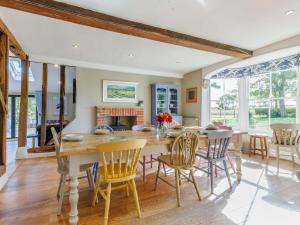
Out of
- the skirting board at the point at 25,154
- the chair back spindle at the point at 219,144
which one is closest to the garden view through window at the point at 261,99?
the chair back spindle at the point at 219,144

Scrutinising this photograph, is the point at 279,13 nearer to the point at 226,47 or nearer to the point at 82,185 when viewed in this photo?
the point at 226,47

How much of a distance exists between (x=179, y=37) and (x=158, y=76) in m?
2.81

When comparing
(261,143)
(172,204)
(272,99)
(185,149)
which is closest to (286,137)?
(261,143)

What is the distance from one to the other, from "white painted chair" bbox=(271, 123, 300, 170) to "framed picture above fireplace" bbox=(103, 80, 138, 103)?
357 cm

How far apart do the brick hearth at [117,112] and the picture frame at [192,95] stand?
165 cm

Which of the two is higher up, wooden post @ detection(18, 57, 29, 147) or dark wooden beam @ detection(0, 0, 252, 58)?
dark wooden beam @ detection(0, 0, 252, 58)

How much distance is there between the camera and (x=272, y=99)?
4449mm

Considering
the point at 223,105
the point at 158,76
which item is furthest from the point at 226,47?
Result: the point at 158,76

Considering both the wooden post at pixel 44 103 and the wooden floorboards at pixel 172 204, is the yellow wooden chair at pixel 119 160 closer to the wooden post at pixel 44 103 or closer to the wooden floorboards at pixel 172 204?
the wooden floorboards at pixel 172 204

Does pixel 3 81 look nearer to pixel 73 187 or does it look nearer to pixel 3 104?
pixel 3 104

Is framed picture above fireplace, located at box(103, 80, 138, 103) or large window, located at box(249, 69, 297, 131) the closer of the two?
large window, located at box(249, 69, 297, 131)

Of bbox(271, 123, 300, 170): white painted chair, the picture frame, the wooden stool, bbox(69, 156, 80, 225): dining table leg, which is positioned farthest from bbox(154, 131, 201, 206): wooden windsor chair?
the picture frame

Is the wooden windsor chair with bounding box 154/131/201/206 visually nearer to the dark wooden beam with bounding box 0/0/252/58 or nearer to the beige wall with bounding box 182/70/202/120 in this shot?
the dark wooden beam with bounding box 0/0/252/58

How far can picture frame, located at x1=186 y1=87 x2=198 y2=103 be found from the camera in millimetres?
5690
